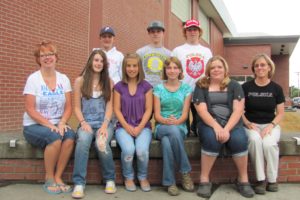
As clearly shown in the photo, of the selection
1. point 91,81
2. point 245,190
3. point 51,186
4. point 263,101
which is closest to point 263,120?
point 263,101

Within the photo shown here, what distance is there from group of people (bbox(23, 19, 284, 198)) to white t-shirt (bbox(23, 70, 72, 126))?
0.01 m

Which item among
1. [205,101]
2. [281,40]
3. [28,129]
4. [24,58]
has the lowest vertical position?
[28,129]

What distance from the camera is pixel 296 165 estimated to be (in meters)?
4.43

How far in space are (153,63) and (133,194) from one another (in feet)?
6.42

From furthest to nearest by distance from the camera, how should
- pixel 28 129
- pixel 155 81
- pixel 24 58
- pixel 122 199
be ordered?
1. pixel 24 58
2. pixel 155 81
3. pixel 28 129
4. pixel 122 199

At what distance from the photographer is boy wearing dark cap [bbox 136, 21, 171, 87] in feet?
16.6

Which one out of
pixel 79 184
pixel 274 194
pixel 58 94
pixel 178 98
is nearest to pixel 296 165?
pixel 274 194

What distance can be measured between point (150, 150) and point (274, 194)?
1.54 metres

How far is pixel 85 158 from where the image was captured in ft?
13.2

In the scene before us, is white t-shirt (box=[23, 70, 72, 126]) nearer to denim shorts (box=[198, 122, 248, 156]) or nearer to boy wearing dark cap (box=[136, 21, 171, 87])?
boy wearing dark cap (box=[136, 21, 171, 87])

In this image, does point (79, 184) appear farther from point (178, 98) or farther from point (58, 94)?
point (178, 98)

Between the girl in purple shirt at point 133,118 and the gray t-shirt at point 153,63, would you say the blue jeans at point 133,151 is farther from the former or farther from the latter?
the gray t-shirt at point 153,63

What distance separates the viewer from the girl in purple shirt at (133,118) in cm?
411

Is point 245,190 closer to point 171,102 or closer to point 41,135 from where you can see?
point 171,102
